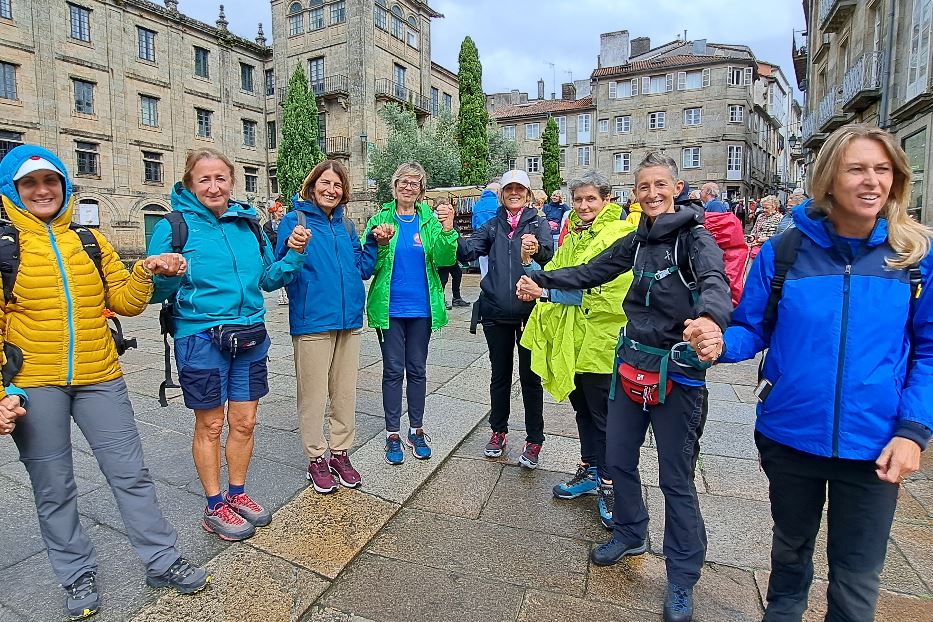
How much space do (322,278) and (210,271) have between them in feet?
2.37

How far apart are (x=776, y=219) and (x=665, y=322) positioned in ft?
35.1

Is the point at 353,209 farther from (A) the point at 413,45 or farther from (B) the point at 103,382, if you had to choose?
(B) the point at 103,382

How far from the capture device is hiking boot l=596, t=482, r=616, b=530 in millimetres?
3238

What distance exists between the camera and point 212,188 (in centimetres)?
291

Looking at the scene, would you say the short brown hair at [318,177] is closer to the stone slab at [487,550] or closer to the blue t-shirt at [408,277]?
the blue t-shirt at [408,277]

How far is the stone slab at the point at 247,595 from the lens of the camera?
7.89 ft

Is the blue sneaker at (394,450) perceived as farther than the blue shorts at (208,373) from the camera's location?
Yes

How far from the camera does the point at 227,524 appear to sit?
300cm

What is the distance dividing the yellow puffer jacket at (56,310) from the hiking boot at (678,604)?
2.68 metres

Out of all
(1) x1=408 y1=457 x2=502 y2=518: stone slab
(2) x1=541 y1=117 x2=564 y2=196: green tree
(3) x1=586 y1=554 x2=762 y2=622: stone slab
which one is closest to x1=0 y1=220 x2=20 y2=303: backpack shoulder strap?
(1) x1=408 y1=457 x2=502 y2=518: stone slab

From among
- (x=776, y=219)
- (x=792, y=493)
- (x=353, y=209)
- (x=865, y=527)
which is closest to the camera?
(x=865, y=527)

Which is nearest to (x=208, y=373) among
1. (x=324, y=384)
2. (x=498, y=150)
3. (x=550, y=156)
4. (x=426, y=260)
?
(x=324, y=384)

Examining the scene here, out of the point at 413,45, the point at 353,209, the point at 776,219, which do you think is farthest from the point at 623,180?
the point at 776,219

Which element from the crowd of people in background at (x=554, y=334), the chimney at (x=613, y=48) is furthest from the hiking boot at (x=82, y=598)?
the chimney at (x=613, y=48)
